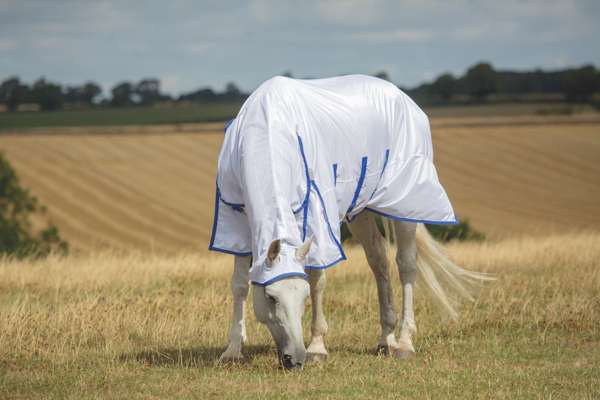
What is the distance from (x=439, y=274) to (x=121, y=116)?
6456 centimetres

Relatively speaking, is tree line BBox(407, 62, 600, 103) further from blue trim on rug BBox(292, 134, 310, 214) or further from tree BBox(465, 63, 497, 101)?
blue trim on rug BBox(292, 134, 310, 214)

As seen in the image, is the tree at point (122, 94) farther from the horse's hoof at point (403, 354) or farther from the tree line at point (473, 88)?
the horse's hoof at point (403, 354)

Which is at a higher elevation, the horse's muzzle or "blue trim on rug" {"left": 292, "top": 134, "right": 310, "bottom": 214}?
"blue trim on rug" {"left": 292, "top": 134, "right": 310, "bottom": 214}

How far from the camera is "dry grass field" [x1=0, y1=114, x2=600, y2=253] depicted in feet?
135

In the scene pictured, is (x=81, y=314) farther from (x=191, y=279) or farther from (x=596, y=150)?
(x=596, y=150)

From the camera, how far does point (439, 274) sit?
8.16m

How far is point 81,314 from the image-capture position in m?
7.73

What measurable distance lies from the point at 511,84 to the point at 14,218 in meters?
55.8

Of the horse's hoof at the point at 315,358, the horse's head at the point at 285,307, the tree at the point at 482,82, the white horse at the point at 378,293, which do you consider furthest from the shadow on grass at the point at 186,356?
the tree at the point at 482,82

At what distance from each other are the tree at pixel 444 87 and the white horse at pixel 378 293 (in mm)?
66337

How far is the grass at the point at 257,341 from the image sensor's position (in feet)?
19.0

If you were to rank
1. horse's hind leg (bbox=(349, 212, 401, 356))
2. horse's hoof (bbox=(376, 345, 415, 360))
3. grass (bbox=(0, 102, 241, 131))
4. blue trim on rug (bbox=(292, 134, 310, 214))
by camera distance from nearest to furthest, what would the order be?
1. blue trim on rug (bbox=(292, 134, 310, 214))
2. horse's hoof (bbox=(376, 345, 415, 360))
3. horse's hind leg (bbox=(349, 212, 401, 356))
4. grass (bbox=(0, 102, 241, 131))

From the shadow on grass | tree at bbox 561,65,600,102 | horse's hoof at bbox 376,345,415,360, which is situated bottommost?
horse's hoof at bbox 376,345,415,360

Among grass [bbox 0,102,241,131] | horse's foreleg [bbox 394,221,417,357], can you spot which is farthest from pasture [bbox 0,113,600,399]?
grass [bbox 0,102,241,131]
